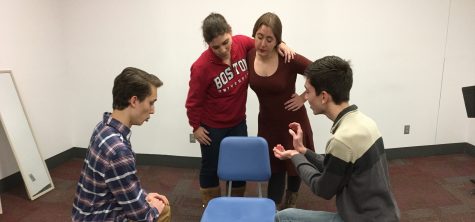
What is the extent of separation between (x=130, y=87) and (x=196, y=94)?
30.1 inches

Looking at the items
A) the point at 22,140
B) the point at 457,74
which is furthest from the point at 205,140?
the point at 457,74

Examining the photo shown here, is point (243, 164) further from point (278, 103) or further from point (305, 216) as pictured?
point (305, 216)

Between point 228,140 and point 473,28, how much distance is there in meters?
3.10

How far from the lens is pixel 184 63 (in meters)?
3.46

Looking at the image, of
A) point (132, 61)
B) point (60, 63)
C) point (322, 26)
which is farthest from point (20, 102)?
point (322, 26)

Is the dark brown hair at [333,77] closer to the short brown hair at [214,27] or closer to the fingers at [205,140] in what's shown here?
the short brown hair at [214,27]

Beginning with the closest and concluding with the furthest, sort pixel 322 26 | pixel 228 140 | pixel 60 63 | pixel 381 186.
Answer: pixel 381 186, pixel 228 140, pixel 322 26, pixel 60 63

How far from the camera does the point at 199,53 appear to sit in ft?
11.3

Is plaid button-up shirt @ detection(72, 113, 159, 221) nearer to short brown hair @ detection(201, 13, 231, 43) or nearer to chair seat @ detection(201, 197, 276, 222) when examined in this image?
chair seat @ detection(201, 197, 276, 222)

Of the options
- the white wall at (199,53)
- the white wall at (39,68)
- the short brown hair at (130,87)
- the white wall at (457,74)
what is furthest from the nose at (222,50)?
the white wall at (457,74)

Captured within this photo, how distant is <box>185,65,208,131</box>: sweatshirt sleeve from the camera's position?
83.4 inches

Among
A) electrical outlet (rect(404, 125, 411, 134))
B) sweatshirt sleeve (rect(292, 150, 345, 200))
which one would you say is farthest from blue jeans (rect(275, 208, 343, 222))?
electrical outlet (rect(404, 125, 411, 134))

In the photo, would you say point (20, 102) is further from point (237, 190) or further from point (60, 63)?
point (237, 190)

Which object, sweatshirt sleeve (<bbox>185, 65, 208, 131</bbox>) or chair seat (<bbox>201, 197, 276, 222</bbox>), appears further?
sweatshirt sleeve (<bbox>185, 65, 208, 131</bbox>)
